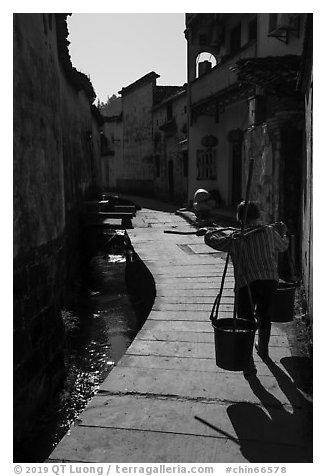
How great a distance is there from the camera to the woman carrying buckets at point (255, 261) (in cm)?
382

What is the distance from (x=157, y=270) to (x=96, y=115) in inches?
550

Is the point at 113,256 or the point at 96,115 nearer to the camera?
the point at 113,256

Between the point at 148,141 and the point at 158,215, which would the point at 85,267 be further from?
the point at 148,141

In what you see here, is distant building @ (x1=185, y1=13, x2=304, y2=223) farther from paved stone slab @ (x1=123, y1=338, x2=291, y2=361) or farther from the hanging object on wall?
paved stone slab @ (x1=123, y1=338, x2=291, y2=361)

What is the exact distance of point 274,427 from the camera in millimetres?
2965

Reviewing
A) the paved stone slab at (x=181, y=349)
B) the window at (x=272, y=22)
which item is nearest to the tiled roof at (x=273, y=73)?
the window at (x=272, y=22)

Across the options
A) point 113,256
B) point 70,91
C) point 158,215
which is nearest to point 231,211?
point 158,215

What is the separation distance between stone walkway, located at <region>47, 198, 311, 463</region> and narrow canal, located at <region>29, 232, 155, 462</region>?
1.55 meters

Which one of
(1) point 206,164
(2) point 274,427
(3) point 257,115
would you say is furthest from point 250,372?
(1) point 206,164

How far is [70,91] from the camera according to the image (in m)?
12.8

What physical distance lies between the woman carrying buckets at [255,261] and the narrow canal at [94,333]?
253 cm

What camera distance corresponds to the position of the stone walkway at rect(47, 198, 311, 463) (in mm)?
2738

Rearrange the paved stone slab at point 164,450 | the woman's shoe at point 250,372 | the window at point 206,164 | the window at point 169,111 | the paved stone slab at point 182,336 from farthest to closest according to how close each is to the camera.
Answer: the window at point 169,111
the window at point 206,164
the paved stone slab at point 182,336
the woman's shoe at point 250,372
the paved stone slab at point 164,450

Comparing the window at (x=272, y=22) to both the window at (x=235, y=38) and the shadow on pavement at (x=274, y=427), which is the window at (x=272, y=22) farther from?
the shadow on pavement at (x=274, y=427)
